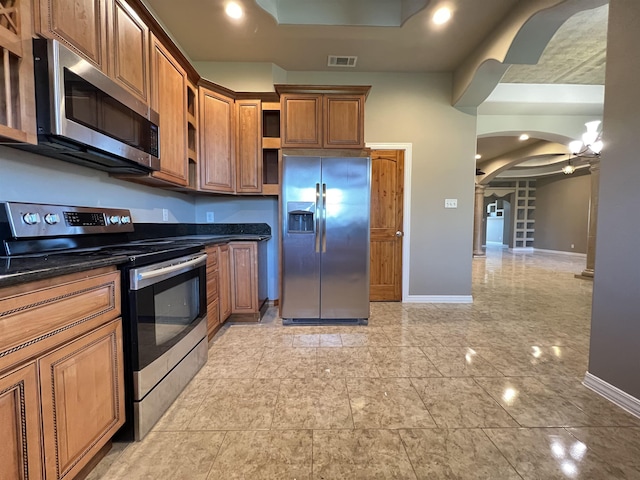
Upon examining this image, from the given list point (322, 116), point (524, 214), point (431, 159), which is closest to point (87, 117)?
point (322, 116)

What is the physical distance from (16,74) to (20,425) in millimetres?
1303

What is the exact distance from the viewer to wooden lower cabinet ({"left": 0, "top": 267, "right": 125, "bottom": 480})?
2.67ft

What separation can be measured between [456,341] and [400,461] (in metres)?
1.55

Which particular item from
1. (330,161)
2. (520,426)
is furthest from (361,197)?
(520,426)

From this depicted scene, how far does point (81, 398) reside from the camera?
106 centimetres

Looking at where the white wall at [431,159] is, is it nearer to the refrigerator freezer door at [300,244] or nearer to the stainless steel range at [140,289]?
the refrigerator freezer door at [300,244]

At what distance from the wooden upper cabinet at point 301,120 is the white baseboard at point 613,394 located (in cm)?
284

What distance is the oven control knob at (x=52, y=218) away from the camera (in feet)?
4.59

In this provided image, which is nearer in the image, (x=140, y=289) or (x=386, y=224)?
(x=140, y=289)

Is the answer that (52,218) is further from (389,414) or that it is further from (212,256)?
(389,414)

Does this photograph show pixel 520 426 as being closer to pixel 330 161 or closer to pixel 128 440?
pixel 128 440

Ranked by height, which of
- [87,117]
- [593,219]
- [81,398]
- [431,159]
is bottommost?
[81,398]

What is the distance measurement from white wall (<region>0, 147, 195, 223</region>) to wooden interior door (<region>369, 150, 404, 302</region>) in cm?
256

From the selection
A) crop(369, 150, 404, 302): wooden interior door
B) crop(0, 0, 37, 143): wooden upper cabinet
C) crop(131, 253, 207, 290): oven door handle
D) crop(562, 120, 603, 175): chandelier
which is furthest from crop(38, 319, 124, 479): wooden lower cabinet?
crop(562, 120, 603, 175): chandelier
